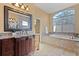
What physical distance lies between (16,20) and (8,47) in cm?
54

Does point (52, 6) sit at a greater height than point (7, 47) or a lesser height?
greater

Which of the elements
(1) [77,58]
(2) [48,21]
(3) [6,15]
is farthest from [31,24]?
(1) [77,58]

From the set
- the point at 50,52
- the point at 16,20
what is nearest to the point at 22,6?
the point at 16,20

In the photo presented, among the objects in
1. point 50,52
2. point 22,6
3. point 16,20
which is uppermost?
point 22,6

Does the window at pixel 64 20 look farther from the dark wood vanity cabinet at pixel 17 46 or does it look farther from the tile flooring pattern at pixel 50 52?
the dark wood vanity cabinet at pixel 17 46

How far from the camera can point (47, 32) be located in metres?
2.33

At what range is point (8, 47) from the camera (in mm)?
2094

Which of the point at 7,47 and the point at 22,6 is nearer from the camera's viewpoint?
the point at 7,47

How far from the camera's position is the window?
2203 millimetres

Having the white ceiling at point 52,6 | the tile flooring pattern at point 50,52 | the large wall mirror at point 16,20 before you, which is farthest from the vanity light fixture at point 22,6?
the tile flooring pattern at point 50,52

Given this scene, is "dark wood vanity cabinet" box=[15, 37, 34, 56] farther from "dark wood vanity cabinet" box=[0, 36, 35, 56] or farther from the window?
the window

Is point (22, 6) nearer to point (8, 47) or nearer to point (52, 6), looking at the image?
point (52, 6)

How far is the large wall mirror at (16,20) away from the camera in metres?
2.15

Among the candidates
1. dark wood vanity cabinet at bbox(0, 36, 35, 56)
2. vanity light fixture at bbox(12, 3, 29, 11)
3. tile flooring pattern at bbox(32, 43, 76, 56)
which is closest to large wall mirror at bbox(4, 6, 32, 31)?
vanity light fixture at bbox(12, 3, 29, 11)
